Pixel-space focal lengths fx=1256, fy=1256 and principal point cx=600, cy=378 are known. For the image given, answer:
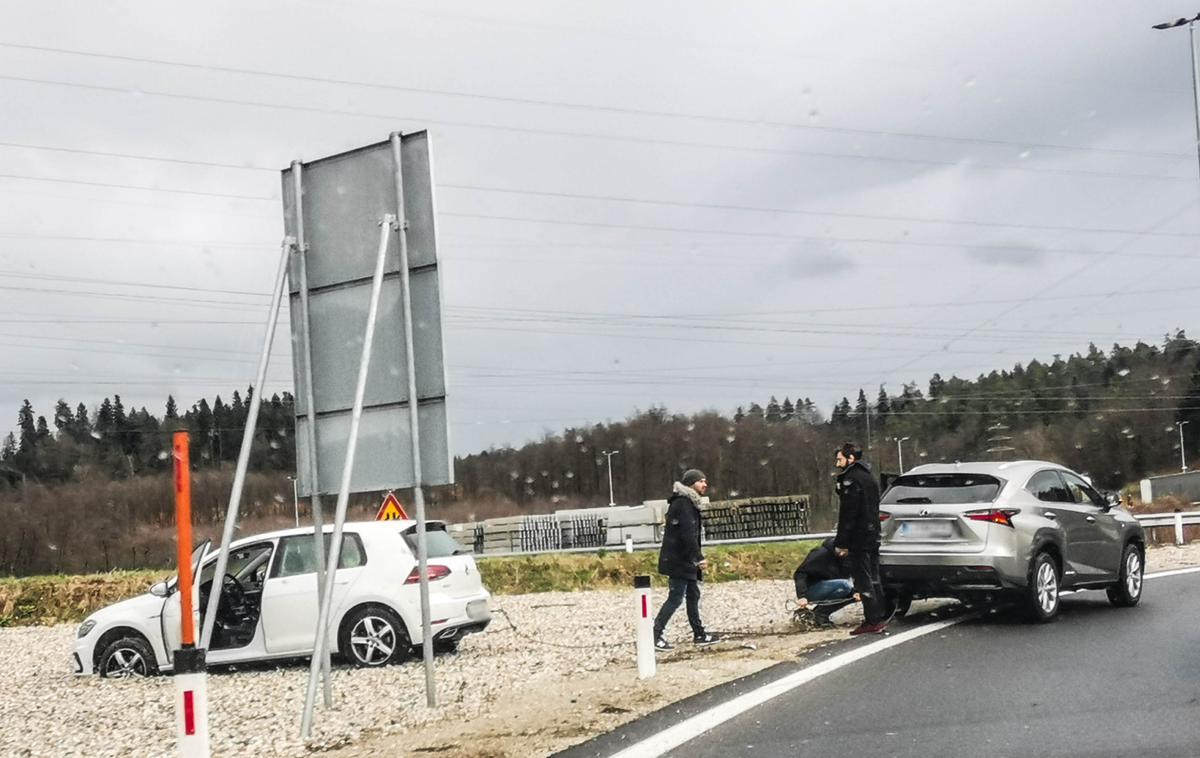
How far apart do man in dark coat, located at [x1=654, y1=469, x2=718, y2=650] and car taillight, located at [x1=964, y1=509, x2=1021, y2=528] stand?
110 inches

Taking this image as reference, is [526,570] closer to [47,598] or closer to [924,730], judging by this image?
[47,598]

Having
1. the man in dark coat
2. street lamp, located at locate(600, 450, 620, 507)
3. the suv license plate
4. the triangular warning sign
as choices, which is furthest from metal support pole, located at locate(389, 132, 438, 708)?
street lamp, located at locate(600, 450, 620, 507)

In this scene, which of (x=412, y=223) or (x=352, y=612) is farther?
(x=352, y=612)

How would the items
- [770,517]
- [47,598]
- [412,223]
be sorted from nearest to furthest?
[412,223]
[47,598]
[770,517]

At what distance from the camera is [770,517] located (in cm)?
5731

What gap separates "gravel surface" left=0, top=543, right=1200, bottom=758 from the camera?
29.0 ft

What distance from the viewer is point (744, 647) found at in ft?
39.9

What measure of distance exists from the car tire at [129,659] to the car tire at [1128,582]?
34.7 feet

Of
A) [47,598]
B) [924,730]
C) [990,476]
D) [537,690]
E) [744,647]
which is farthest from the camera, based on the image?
[47,598]

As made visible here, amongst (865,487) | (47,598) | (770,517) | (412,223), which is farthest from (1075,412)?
(412,223)

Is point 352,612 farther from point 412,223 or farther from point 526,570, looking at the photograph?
point 526,570

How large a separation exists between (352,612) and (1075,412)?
6276 cm

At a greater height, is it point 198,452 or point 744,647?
point 198,452

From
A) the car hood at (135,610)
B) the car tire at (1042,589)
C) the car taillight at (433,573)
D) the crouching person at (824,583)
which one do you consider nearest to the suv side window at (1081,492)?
the car tire at (1042,589)
